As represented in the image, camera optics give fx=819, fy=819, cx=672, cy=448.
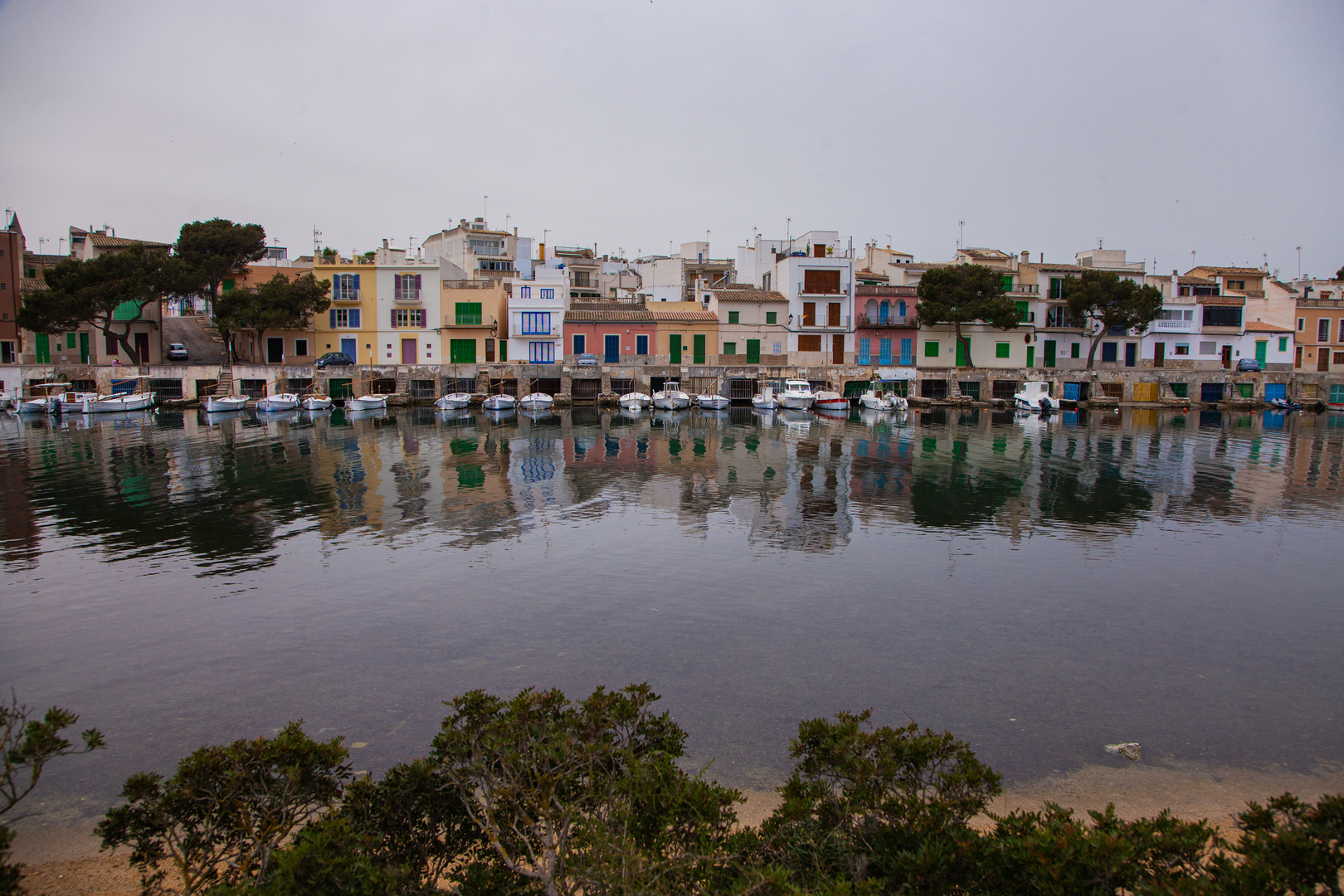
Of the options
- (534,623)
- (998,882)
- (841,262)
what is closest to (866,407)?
(841,262)

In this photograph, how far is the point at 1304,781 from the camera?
7.82m

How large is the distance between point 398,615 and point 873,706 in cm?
718

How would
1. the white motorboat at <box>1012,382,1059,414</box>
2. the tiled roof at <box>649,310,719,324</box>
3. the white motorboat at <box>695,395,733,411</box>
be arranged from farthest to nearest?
the tiled roof at <box>649,310,719,324</box>
the white motorboat at <box>1012,382,1059,414</box>
the white motorboat at <box>695,395,733,411</box>

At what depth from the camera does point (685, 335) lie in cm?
6072

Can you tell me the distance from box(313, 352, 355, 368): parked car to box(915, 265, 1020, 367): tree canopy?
42.0 metres

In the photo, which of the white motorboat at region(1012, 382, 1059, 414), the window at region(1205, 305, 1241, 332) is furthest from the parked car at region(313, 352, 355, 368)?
the window at region(1205, 305, 1241, 332)

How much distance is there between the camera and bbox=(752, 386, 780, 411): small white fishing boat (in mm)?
54956

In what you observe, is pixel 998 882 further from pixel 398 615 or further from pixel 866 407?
pixel 866 407

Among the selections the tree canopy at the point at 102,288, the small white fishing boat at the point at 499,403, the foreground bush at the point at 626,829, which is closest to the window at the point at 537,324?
Result: the small white fishing boat at the point at 499,403

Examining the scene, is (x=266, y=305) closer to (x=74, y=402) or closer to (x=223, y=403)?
(x=223, y=403)

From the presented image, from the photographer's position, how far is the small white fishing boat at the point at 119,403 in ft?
162

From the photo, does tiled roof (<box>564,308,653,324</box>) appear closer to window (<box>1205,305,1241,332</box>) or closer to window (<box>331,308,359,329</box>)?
window (<box>331,308,359,329</box>)

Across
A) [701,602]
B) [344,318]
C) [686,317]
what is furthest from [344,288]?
[701,602]

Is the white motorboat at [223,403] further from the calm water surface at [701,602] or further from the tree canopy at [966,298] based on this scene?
the tree canopy at [966,298]
